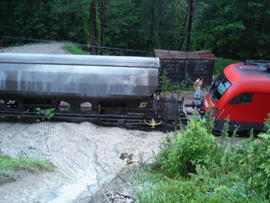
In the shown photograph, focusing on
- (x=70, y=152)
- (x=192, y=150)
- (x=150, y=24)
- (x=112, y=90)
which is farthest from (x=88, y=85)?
(x=150, y=24)

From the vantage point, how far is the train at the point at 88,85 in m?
11.9

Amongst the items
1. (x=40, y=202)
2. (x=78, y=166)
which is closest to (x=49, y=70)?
(x=78, y=166)

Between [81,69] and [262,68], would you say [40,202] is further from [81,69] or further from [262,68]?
[262,68]

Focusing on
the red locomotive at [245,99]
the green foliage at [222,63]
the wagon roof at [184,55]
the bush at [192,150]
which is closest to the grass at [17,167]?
the bush at [192,150]

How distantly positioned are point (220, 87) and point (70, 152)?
7.60 metres

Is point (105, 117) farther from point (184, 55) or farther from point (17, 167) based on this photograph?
point (184, 55)

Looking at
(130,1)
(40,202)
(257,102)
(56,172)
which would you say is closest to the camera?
(40,202)

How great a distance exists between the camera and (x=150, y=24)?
1183 inches

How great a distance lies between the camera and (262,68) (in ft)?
38.4

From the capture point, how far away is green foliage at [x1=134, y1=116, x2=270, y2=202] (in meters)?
4.45

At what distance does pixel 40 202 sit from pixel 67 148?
4.10 meters

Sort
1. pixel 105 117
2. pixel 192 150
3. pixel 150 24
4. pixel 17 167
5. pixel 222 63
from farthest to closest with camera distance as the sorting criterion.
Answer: pixel 150 24 < pixel 222 63 < pixel 105 117 < pixel 17 167 < pixel 192 150

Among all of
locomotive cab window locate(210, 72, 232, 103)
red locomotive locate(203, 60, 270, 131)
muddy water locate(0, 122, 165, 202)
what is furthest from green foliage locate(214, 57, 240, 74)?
muddy water locate(0, 122, 165, 202)

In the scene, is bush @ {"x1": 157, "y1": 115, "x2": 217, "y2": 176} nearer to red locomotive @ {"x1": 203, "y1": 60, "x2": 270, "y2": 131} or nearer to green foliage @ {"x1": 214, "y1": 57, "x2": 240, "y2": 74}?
red locomotive @ {"x1": 203, "y1": 60, "x2": 270, "y2": 131}
